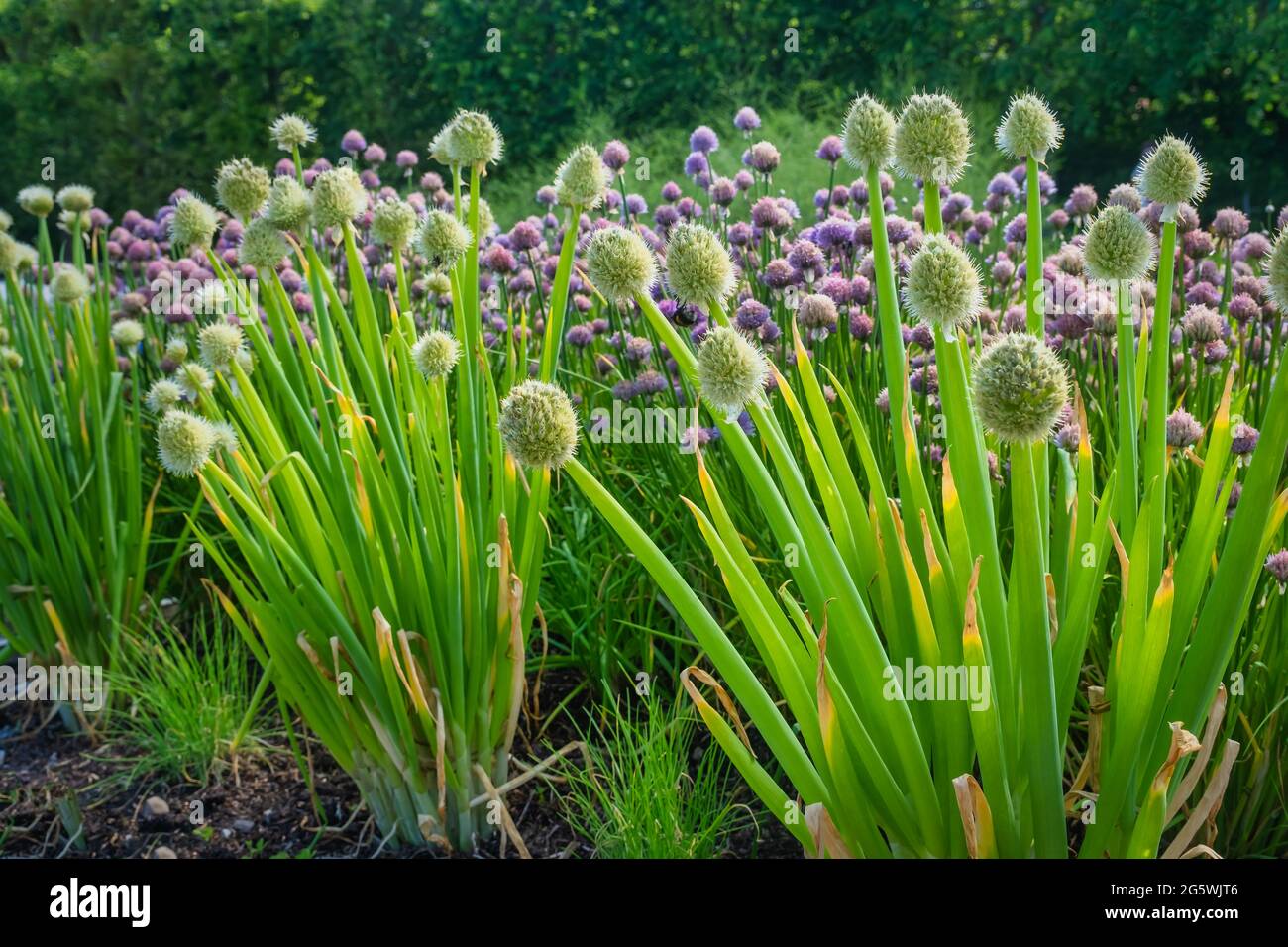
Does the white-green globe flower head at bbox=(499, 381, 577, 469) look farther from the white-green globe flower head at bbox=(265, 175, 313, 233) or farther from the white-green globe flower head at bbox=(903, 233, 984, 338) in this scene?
the white-green globe flower head at bbox=(265, 175, 313, 233)

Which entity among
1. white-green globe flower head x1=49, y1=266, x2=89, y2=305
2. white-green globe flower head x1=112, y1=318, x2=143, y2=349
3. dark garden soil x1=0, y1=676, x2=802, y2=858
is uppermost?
white-green globe flower head x1=49, y1=266, x2=89, y2=305

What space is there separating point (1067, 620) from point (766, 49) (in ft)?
43.0

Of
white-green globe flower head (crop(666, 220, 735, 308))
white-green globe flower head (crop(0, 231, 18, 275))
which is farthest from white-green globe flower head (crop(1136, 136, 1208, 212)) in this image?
white-green globe flower head (crop(0, 231, 18, 275))

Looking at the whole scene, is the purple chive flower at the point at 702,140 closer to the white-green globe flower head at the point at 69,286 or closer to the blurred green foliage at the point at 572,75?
the white-green globe flower head at the point at 69,286

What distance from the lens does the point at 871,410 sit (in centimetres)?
300

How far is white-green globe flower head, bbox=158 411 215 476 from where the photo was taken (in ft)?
7.71

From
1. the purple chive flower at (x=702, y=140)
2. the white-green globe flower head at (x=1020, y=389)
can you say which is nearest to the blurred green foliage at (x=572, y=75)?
the purple chive flower at (x=702, y=140)

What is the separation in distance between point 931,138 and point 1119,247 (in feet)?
1.29

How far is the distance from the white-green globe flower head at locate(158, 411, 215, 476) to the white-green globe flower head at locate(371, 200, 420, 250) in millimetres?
577

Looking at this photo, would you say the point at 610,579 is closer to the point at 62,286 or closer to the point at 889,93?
the point at 62,286

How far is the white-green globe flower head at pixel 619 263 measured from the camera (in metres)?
1.79

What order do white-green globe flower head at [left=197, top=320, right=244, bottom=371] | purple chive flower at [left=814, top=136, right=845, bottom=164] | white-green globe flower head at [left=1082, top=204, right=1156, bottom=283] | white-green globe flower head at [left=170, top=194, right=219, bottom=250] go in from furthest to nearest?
1. purple chive flower at [left=814, top=136, right=845, bottom=164]
2. white-green globe flower head at [left=170, top=194, right=219, bottom=250]
3. white-green globe flower head at [left=197, top=320, right=244, bottom=371]
4. white-green globe flower head at [left=1082, top=204, right=1156, bottom=283]

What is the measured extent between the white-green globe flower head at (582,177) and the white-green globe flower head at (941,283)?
0.93 metres

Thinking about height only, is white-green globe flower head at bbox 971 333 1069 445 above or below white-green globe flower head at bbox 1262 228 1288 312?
below
